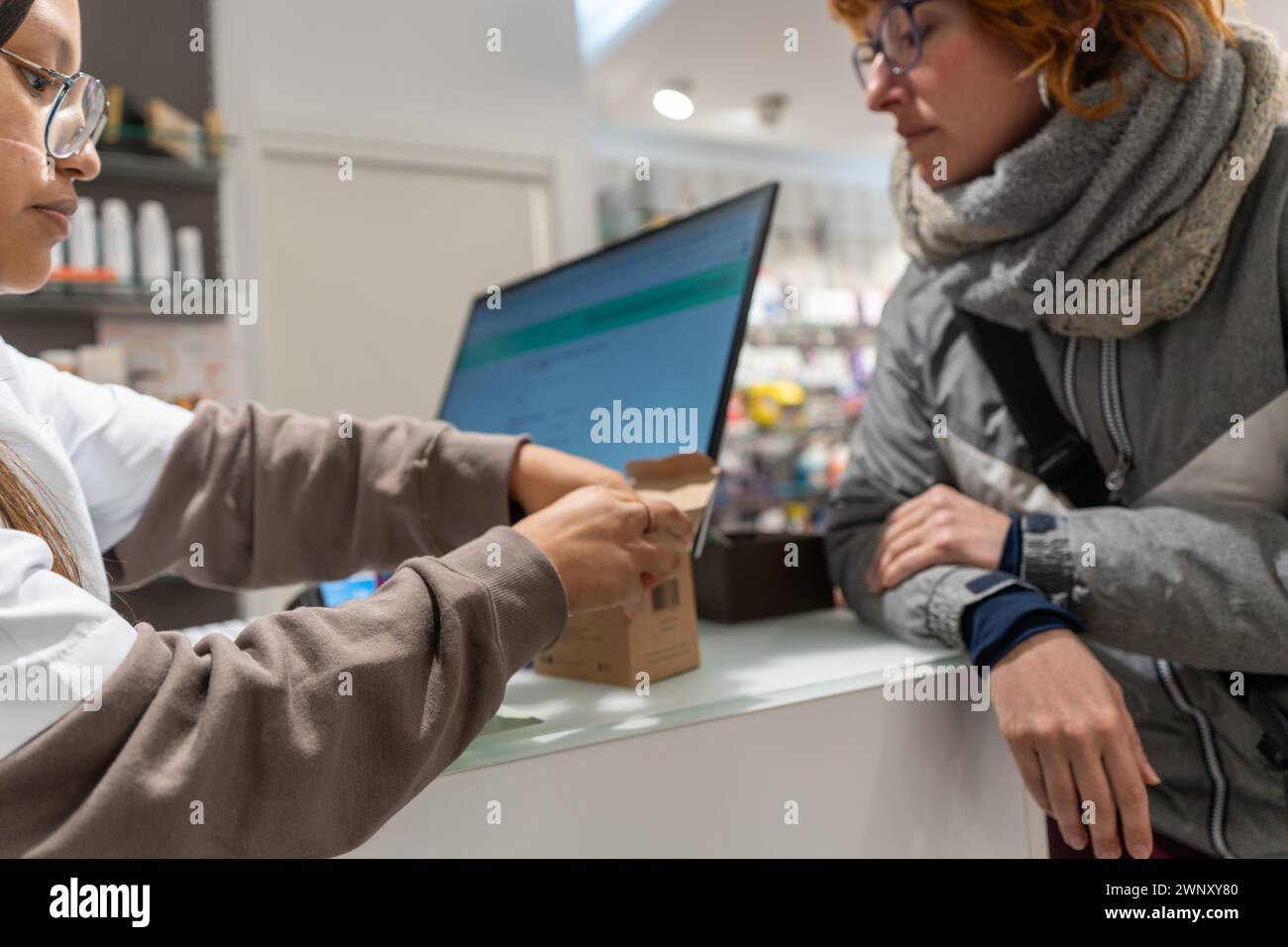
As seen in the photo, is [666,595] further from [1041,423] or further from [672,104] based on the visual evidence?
[672,104]

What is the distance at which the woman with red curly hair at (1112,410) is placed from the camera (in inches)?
31.7

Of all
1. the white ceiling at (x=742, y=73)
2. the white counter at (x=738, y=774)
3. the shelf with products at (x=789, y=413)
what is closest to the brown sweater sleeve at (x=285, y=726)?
the white counter at (x=738, y=774)

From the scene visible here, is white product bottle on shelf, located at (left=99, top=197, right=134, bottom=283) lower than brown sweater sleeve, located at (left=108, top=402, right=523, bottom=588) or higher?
higher

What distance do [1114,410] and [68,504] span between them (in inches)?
38.6

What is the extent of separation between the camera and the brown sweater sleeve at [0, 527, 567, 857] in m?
0.44

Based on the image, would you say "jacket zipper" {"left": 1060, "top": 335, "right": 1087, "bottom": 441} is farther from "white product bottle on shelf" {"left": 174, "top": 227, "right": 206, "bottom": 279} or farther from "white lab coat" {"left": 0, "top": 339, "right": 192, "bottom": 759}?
"white product bottle on shelf" {"left": 174, "top": 227, "right": 206, "bottom": 279}

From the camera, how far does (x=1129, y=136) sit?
2.91 feet

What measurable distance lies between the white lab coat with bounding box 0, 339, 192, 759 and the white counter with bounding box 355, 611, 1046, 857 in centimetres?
26

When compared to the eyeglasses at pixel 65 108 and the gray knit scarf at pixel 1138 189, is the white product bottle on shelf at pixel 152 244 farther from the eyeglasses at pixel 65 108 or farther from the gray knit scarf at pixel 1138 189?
the gray knit scarf at pixel 1138 189

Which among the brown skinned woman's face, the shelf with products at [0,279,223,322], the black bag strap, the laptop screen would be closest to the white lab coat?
the brown skinned woman's face

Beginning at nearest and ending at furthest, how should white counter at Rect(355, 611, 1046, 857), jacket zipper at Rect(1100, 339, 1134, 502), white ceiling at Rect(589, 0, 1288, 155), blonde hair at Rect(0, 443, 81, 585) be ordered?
blonde hair at Rect(0, 443, 81, 585) < white counter at Rect(355, 611, 1046, 857) < jacket zipper at Rect(1100, 339, 1134, 502) < white ceiling at Rect(589, 0, 1288, 155)

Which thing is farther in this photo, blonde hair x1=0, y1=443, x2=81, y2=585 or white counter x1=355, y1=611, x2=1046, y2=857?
white counter x1=355, y1=611, x2=1046, y2=857
